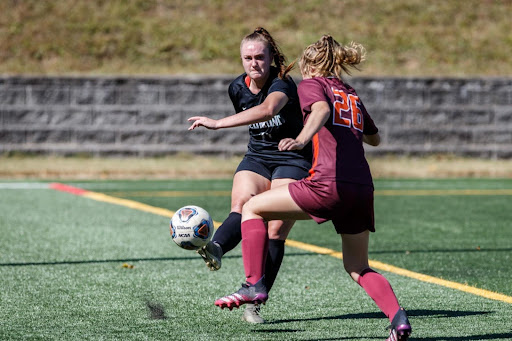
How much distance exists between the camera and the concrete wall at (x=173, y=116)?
19969mm

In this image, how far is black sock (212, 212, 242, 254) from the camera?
554cm

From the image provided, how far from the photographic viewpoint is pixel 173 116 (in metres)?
20.2

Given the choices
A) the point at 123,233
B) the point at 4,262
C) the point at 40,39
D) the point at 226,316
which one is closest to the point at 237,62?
the point at 40,39

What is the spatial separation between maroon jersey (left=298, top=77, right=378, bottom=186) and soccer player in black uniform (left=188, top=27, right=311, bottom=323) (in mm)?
589

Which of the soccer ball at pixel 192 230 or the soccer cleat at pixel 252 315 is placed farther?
the soccer cleat at pixel 252 315

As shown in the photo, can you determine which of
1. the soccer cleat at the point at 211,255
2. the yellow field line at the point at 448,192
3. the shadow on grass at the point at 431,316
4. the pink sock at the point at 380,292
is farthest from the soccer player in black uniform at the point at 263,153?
the yellow field line at the point at 448,192

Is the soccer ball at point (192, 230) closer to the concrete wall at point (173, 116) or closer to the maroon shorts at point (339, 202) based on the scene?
the maroon shorts at point (339, 202)

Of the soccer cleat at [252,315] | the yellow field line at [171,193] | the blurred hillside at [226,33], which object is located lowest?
the yellow field line at [171,193]

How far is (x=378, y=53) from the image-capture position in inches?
889

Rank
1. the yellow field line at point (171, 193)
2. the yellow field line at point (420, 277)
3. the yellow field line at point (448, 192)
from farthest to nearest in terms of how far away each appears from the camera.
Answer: the yellow field line at point (448, 192)
the yellow field line at point (171, 193)
the yellow field line at point (420, 277)

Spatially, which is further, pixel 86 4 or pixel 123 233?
pixel 86 4

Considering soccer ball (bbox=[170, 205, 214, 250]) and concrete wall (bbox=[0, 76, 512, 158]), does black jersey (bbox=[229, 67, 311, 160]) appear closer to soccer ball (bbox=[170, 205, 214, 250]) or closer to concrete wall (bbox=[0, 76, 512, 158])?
soccer ball (bbox=[170, 205, 214, 250])

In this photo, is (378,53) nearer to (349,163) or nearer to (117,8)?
(117,8)

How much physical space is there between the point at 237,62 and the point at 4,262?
48.5ft
